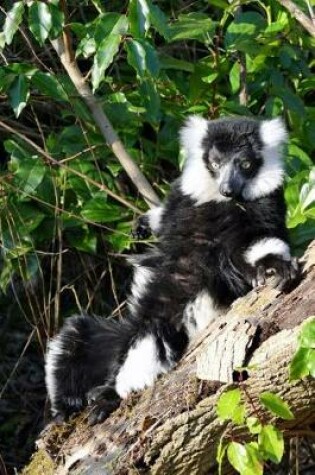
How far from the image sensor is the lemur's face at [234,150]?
515 centimetres

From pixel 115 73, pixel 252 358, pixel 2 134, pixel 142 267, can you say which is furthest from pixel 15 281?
pixel 252 358

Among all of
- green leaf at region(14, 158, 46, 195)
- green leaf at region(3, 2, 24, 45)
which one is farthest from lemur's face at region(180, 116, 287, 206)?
green leaf at region(3, 2, 24, 45)

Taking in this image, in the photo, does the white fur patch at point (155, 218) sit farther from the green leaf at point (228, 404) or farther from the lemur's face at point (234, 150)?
the green leaf at point (228, 404)

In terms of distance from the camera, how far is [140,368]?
14.8 ft

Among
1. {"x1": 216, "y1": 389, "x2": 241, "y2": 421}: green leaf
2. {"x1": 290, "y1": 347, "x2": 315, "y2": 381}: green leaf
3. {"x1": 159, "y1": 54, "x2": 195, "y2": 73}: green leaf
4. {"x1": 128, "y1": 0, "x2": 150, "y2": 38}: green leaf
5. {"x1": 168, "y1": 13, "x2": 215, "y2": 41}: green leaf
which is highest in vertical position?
{"x1": 128, "y1": 0, "x2": 150, "y2": 38}: green leaf

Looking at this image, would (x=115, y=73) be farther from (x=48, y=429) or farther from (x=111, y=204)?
(x=48, y=429)

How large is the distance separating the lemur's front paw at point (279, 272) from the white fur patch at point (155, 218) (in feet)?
2.87

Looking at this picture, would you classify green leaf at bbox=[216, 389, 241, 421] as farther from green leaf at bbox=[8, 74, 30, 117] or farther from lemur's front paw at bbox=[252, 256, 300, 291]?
green leaf at bbox=[8, 74, 30, 117]

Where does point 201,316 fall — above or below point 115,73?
below

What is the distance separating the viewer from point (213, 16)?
7.03 meters

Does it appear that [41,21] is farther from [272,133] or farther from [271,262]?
[271,262]

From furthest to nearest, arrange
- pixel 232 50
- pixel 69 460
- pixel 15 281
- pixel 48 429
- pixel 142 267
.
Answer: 1. pixel 15 281
2. pixel 232 50
3. pixel 142 267
4. pixel 48 429
5. pixel 69 460

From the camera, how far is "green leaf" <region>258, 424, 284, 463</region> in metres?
3.48

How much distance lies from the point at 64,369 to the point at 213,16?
116 inches
